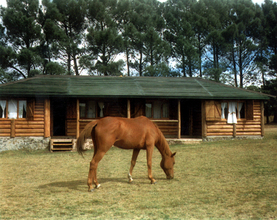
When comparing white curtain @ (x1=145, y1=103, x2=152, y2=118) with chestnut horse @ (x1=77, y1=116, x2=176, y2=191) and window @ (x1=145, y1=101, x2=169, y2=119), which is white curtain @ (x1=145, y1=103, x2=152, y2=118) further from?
chestnut horse @ (x1=77, y1=116, x2=176, y2=191)

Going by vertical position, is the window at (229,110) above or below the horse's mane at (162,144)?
above

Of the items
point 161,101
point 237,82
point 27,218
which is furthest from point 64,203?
point 237,82

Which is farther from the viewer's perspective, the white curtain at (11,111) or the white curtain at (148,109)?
the white curtain at (148,109)

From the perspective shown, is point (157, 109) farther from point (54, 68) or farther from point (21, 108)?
point (54, 68)

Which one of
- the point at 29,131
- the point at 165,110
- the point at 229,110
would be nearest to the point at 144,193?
the point at 29,131

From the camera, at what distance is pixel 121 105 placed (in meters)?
17.0

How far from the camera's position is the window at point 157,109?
1738 centimetres

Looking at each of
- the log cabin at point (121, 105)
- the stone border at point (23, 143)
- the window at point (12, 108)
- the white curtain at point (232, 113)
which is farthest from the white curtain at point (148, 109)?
the window at point (12, 108)

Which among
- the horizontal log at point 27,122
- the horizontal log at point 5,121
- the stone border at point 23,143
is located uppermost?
the horizontal log at point 5,121

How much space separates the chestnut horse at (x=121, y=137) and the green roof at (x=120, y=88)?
28.5ft

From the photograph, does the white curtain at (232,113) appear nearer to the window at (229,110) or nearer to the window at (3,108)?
the window at (229,110)

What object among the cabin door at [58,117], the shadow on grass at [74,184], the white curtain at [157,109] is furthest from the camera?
the white curtain at [157,109]

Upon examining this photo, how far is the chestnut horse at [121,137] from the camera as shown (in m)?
5.63

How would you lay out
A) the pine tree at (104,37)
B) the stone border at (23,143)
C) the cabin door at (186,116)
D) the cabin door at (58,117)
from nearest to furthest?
the stone border at (23,143) < the cabin door at (58,117) < the cabin door at (186,116) < the pine tree at (104,37)
